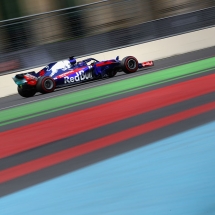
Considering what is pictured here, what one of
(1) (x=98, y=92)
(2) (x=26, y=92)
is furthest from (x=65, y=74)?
(1) (x=98, y=92)

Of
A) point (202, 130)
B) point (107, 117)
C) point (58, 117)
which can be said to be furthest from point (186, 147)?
point (58, 117)

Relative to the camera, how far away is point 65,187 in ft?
16.3

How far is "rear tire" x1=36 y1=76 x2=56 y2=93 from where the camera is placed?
1498 cm

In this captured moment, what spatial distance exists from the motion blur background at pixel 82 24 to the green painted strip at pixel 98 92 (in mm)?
5305

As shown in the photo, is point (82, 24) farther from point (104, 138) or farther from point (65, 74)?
point (104, 138)

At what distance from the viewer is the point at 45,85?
593 inches

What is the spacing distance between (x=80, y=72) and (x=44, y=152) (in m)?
8.93

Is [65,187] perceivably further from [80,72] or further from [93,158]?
[80,72]

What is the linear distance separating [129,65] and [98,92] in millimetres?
3555

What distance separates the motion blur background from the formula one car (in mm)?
3364

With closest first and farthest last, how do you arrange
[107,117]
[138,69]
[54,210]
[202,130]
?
[54,210], [202,130], [107,117], [138,69]

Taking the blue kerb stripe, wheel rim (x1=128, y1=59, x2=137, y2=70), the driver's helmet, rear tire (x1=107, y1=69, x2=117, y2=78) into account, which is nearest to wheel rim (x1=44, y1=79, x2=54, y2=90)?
the driver's helmet

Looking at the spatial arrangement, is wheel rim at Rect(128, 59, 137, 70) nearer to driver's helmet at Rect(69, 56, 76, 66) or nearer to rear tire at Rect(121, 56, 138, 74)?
rear tire at Rect(121, 56, 138, 74)

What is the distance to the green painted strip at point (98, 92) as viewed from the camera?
1141 centimetres
